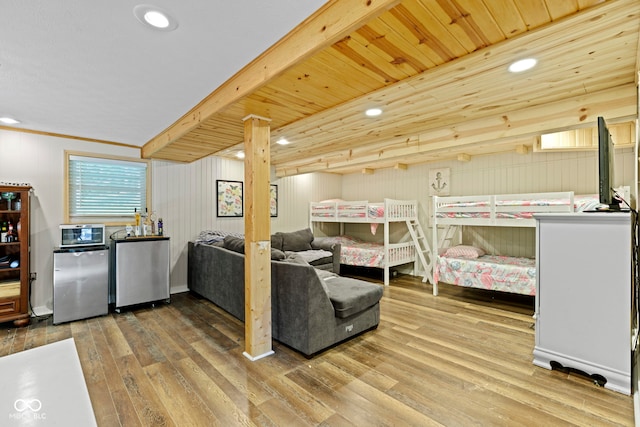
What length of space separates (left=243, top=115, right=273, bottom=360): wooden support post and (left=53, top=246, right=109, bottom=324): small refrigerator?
2.27 m

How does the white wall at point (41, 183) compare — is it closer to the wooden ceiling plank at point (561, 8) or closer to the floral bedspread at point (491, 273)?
the wooden ceiling plank at point (561, 8)

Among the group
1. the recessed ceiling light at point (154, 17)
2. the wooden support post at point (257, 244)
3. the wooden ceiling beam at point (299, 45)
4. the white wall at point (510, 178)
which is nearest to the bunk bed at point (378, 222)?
the white wall at point (510, 178)

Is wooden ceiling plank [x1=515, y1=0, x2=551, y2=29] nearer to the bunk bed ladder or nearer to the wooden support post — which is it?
the wooden support post

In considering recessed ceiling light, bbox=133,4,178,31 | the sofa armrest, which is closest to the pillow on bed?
the sofa armrest

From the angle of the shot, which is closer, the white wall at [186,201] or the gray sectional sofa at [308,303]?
the gray sectional sofa at [308,303]

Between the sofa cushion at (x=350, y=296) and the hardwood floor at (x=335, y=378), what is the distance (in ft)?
1.13

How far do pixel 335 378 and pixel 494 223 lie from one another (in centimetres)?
314

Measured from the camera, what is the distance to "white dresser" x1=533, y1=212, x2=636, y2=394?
81.2 inches

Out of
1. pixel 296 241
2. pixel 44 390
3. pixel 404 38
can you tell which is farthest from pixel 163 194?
pixel 404 38

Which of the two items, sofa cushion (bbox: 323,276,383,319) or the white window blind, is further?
Answer: the white window blind

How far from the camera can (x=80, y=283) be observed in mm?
3496

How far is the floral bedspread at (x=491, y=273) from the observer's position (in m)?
3.65

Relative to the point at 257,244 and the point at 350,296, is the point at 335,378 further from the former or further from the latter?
the point at 257,244

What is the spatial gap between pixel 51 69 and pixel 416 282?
5385 mm
